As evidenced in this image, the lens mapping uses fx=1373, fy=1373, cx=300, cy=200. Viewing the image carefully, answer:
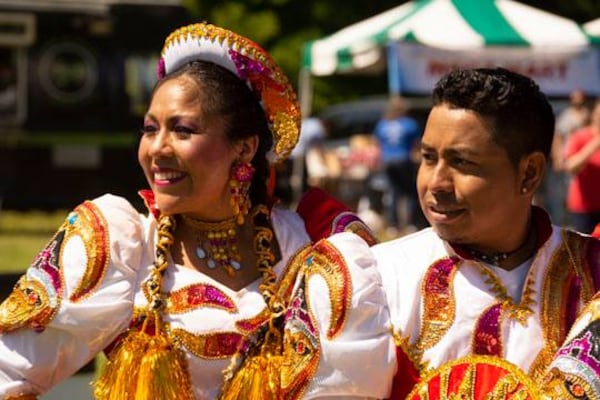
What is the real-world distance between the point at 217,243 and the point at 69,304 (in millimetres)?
430

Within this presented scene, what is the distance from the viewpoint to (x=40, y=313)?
3215 millimetres

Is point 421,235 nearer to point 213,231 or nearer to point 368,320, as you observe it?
point 368,320

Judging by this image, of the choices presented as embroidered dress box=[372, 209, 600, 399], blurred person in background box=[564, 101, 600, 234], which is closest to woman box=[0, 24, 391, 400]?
embroidered dress box=[372, 209, 600, 399]

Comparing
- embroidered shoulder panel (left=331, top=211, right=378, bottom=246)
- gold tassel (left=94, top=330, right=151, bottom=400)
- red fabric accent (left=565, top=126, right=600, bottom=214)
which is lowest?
red fabric accent (left=565, top=126, right=600, bottom=214)

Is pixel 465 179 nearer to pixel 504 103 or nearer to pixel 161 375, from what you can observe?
pixel 504 103

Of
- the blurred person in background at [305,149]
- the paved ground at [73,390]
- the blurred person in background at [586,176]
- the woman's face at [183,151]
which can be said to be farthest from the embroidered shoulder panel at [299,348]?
the blurred person in background at [305,149]

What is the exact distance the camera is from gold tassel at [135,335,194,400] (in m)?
3.25

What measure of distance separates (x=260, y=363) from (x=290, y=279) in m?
0.24

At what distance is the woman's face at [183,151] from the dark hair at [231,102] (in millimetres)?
20

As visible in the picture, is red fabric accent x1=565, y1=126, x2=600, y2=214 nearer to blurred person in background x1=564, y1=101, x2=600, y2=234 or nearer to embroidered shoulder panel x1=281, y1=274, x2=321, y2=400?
blurred person in background x1=564, y1=101, x2=600, y2=234

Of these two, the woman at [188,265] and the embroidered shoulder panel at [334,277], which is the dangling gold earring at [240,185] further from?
the embroidered shoulder panel at [334,277]

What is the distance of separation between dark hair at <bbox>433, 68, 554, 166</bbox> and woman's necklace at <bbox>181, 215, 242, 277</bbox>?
735mm

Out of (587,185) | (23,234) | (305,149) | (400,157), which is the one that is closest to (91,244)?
(587,185)

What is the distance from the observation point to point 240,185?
11.4ft
